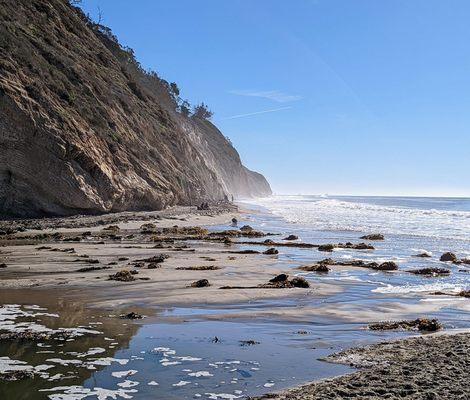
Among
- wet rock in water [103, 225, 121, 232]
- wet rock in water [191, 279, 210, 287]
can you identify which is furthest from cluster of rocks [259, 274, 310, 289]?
wet rock in water [103, 225, 121, 232]

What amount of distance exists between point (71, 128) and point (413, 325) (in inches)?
992

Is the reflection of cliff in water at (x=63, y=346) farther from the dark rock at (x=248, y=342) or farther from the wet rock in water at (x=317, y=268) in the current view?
the wet rock in water at (x=317, y=268)

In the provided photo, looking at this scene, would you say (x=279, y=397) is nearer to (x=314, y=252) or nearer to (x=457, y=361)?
(x=457, y=361)

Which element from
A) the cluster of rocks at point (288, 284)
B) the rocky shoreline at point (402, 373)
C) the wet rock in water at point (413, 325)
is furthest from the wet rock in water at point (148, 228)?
the rocky shoreline at point (402, 373)

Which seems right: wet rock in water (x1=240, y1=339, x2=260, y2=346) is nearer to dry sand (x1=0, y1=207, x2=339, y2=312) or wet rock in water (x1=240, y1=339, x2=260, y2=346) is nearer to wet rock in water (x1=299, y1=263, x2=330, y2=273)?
dry sand (x1=0, y1=207, x2=339, y2=312)

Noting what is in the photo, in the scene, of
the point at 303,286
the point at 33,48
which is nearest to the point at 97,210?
the point at 33,48

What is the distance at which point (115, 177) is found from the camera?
31766 millimetres

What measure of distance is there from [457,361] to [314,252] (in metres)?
14.4

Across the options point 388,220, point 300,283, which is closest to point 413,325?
point 300,283

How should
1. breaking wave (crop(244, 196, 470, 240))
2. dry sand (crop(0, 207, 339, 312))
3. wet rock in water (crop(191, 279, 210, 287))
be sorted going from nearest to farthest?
dry sand (crop(0, 207, 339, 312)) < wet rock in water (crop(191, 279, 210, 287)) < breaking wave (crop(244, 196, 470, 240))

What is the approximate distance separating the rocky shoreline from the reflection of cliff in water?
224 cm

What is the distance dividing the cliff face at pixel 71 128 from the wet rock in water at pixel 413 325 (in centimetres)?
2206

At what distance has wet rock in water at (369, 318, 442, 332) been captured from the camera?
8102 millimetres

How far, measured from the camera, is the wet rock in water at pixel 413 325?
8.10 meters
